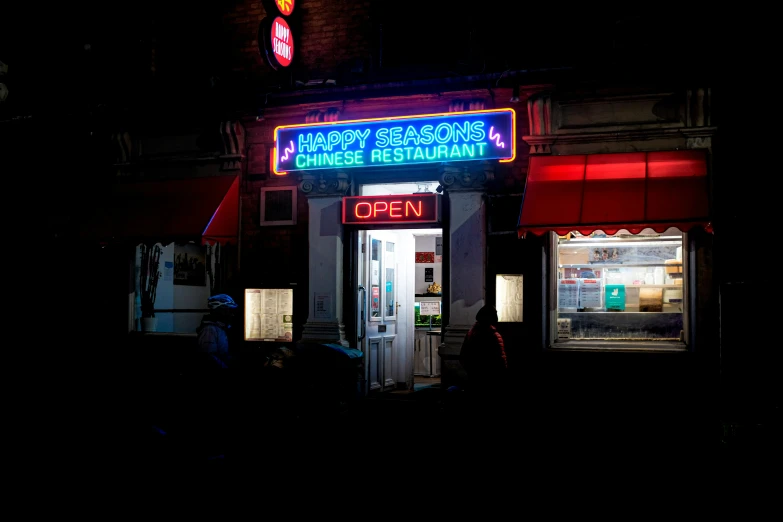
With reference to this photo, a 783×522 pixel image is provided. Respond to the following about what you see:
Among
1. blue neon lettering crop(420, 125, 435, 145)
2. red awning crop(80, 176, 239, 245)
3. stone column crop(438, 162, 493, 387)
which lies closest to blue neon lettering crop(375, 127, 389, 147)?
blue neon lettering crop(420, 125, 435, 145)

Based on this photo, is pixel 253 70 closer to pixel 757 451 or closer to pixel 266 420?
pixel 266 420

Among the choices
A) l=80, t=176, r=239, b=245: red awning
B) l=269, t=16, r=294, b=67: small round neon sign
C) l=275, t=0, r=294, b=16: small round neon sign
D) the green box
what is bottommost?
the green box

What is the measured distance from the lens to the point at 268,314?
10.6 metres

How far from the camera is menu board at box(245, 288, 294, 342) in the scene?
10500mm

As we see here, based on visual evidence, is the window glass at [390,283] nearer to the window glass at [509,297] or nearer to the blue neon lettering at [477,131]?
the window glass at [509,297]

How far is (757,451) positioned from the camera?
683 centimetres

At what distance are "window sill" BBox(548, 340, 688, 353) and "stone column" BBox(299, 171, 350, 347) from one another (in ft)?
10.8

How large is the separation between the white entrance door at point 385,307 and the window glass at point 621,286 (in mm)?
2981

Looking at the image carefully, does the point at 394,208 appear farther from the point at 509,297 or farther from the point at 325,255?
the point at 509,297

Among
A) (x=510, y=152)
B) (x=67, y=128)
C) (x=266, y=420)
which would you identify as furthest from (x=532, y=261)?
(x=67, y=128)

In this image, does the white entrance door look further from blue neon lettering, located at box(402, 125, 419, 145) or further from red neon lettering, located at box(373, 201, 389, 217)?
blue neon lettering, located at box(402, 125, 419, 145)

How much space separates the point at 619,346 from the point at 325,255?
179 inches

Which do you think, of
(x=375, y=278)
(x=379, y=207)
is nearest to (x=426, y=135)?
(x=379, y=207)

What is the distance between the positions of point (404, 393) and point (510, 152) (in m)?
4.44
